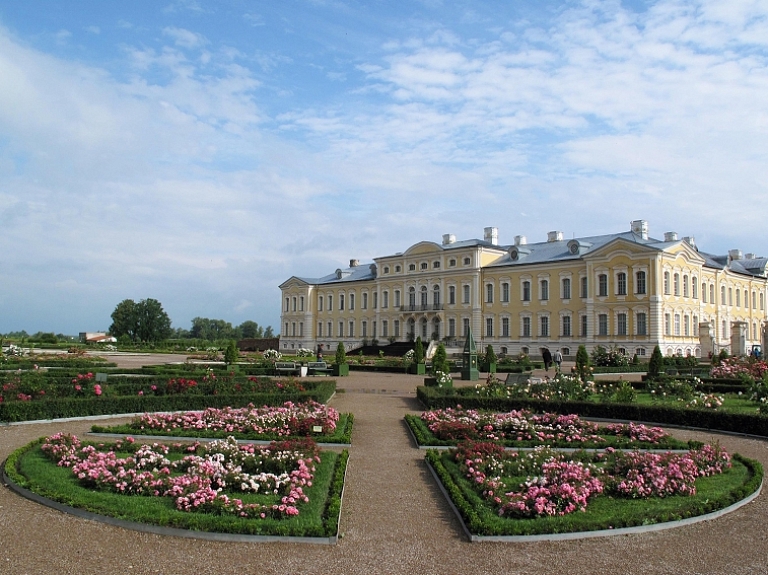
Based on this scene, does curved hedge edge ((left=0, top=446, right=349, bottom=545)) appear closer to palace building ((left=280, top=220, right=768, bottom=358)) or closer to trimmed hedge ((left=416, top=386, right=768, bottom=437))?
trimmed hedge ((left=416, top=386, right=768, bottom=437))

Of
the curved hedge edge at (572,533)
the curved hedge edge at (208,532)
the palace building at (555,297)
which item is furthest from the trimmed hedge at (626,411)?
the palace building at (555,297)

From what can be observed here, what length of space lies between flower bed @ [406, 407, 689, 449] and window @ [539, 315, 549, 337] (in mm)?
34861

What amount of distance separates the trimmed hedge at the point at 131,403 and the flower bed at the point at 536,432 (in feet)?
11.4

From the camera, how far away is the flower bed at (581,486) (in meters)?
6.61

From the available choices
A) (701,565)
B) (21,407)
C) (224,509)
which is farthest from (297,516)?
(21,407)

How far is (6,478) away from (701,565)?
7.15m

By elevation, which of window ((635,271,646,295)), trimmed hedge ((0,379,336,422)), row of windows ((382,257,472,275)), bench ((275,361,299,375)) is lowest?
trimmed hedge ((0,379,336,422))

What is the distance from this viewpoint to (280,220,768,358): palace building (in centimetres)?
4041

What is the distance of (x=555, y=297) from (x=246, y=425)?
3657cm

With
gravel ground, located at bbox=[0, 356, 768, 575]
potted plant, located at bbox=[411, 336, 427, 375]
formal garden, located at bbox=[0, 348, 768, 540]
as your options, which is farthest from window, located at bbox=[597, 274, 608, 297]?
gravel ground, located at bbox=[0, 356, 768, 575]

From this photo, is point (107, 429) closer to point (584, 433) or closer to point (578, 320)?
point (584, 433)

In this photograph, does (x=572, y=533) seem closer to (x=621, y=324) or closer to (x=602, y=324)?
(x=621, y=324)

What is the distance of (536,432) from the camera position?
10734 millimetres

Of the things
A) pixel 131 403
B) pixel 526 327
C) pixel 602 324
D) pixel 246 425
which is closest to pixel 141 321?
pixel 526 327
